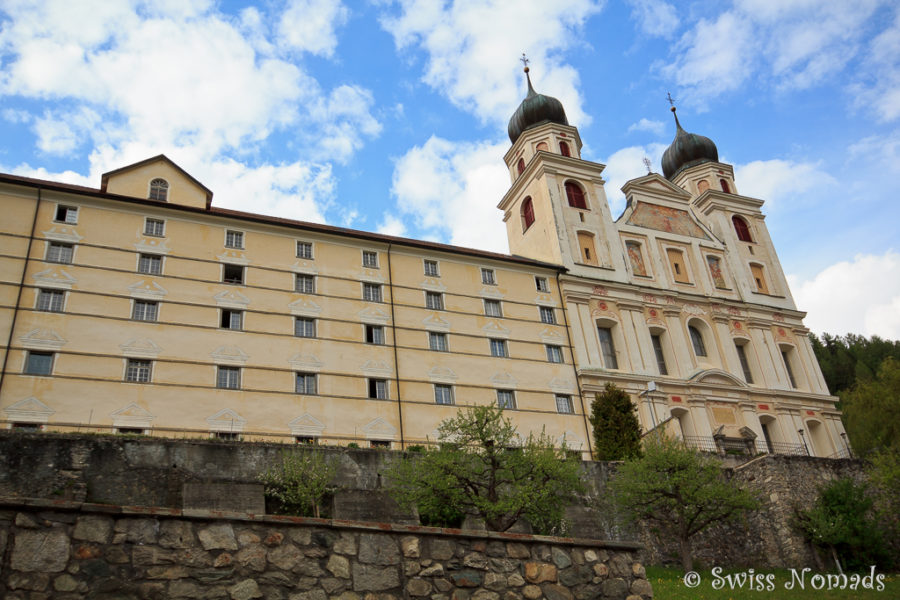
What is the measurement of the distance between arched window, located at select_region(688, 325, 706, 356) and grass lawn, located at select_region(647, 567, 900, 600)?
911 inches

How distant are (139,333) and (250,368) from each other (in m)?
5.00

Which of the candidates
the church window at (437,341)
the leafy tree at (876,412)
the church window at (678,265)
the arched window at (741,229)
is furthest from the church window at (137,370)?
the arched window at (741,229)

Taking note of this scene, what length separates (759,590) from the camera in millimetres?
22797

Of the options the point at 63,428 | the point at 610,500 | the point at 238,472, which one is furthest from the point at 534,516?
the point at 63,428

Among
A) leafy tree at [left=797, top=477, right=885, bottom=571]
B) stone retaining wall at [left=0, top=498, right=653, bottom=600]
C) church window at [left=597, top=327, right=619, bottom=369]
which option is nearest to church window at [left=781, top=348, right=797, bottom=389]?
church window at [left=597, top=327, right=619, bottom=369]

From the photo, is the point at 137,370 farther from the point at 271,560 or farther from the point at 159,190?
the point at 271,560

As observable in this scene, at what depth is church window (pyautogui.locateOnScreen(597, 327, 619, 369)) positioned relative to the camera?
45.2 metres

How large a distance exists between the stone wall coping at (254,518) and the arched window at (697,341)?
4057 cm

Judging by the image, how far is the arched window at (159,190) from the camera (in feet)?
123

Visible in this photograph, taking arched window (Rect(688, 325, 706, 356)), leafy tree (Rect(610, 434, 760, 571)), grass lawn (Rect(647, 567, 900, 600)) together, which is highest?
arched window (Rect(688, 325, 706, 356))

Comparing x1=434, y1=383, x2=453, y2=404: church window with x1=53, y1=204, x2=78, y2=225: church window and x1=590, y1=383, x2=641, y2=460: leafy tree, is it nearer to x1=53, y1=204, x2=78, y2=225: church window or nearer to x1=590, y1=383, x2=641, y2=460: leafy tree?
x1=590, y1=383, x2=641, y2=460: leafy tree

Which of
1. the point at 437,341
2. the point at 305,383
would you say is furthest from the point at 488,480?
the point at 437,341

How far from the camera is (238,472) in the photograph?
25484mm

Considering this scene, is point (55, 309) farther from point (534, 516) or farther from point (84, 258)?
point (534, 516)
